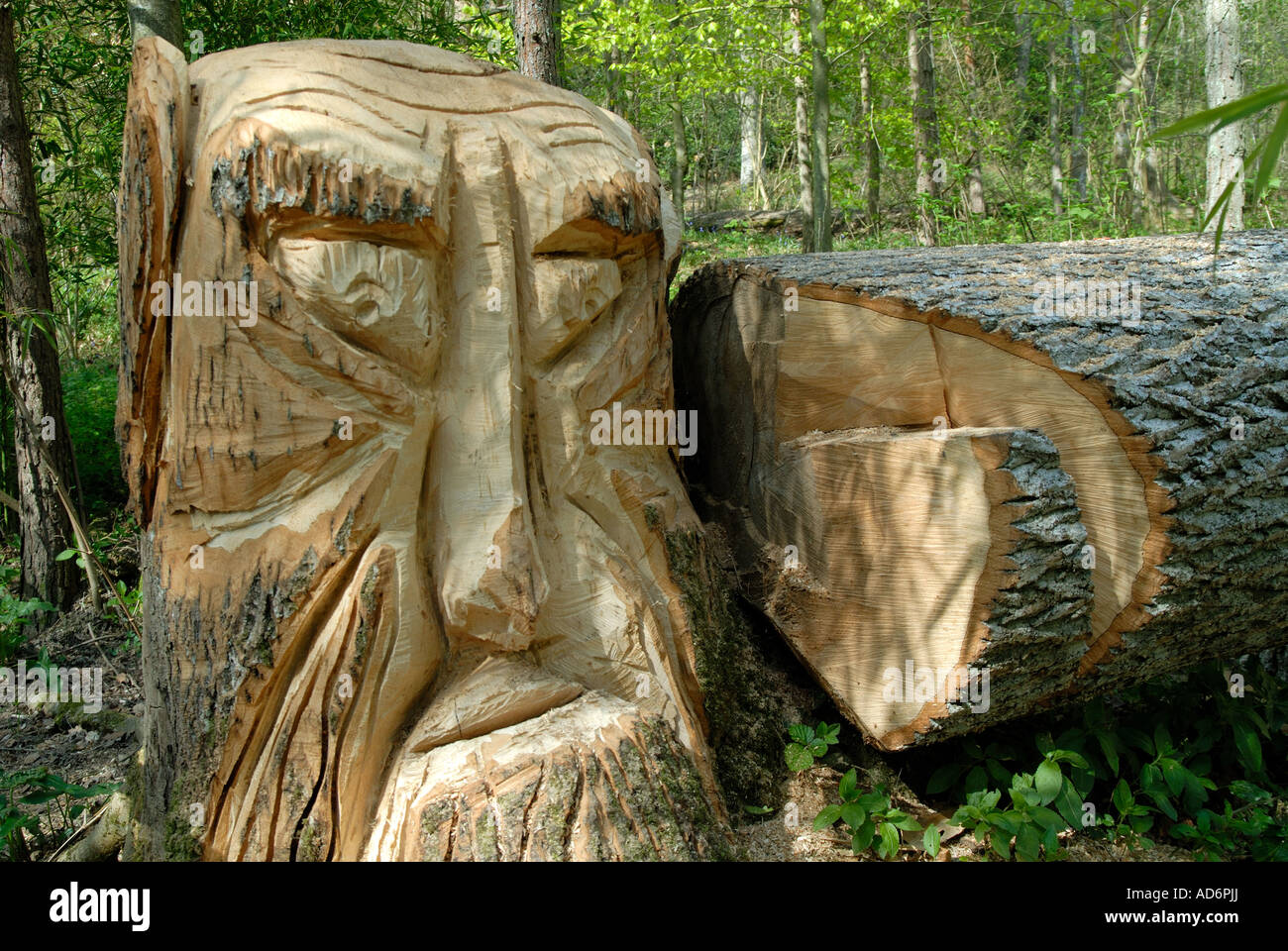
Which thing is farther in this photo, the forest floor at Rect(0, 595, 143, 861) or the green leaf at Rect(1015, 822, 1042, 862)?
the forest floor at Rect(0, 595, 143, 861)

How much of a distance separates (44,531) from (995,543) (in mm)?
3950

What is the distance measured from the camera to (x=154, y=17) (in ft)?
12.2

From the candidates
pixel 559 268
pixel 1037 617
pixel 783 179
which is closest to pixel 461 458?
pixel 559 268

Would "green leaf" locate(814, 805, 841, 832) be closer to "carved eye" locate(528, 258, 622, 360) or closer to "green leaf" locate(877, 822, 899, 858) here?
"green leaf" locate(877, 822, 899, 858)

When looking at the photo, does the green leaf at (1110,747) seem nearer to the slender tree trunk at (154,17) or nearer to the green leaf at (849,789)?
the green leaf at (849,789)

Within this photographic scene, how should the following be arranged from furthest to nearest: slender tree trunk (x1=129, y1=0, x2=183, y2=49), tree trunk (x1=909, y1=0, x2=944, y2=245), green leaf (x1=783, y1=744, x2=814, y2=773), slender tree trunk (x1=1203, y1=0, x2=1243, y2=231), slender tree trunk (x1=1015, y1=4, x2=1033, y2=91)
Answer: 1. slender tree trunk (x1=1015, y1=4, x2=1033, y2=91)
2. tree trunk (x1=909, y1=0, x2=944, y2=245)
3. slender tree trunk (x1=1203, y1=0, x2=1243, y2=231)
4. slender tree trunk (x1=129, y1=0, x2=183, y2=49)
5. green leaf (x1=783, y1=744, x2=814, y2=773)

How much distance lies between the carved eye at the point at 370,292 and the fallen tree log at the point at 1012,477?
0.99 metres

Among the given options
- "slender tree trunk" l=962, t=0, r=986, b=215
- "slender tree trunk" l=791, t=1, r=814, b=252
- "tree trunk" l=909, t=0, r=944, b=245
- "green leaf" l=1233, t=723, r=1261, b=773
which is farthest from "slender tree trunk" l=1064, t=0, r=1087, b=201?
"green leaf" l=1233, t=723, r=1261, b=773

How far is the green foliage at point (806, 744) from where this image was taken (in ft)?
7.94

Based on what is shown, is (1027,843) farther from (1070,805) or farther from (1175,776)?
(1175,776)

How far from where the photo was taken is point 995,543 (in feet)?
6.95

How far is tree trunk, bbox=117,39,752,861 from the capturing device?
195cm

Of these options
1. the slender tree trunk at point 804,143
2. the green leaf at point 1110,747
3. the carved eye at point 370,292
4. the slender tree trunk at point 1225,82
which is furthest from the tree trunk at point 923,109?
the carved eye at point 370,292

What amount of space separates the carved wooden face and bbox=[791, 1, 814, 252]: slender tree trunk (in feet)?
23.9
